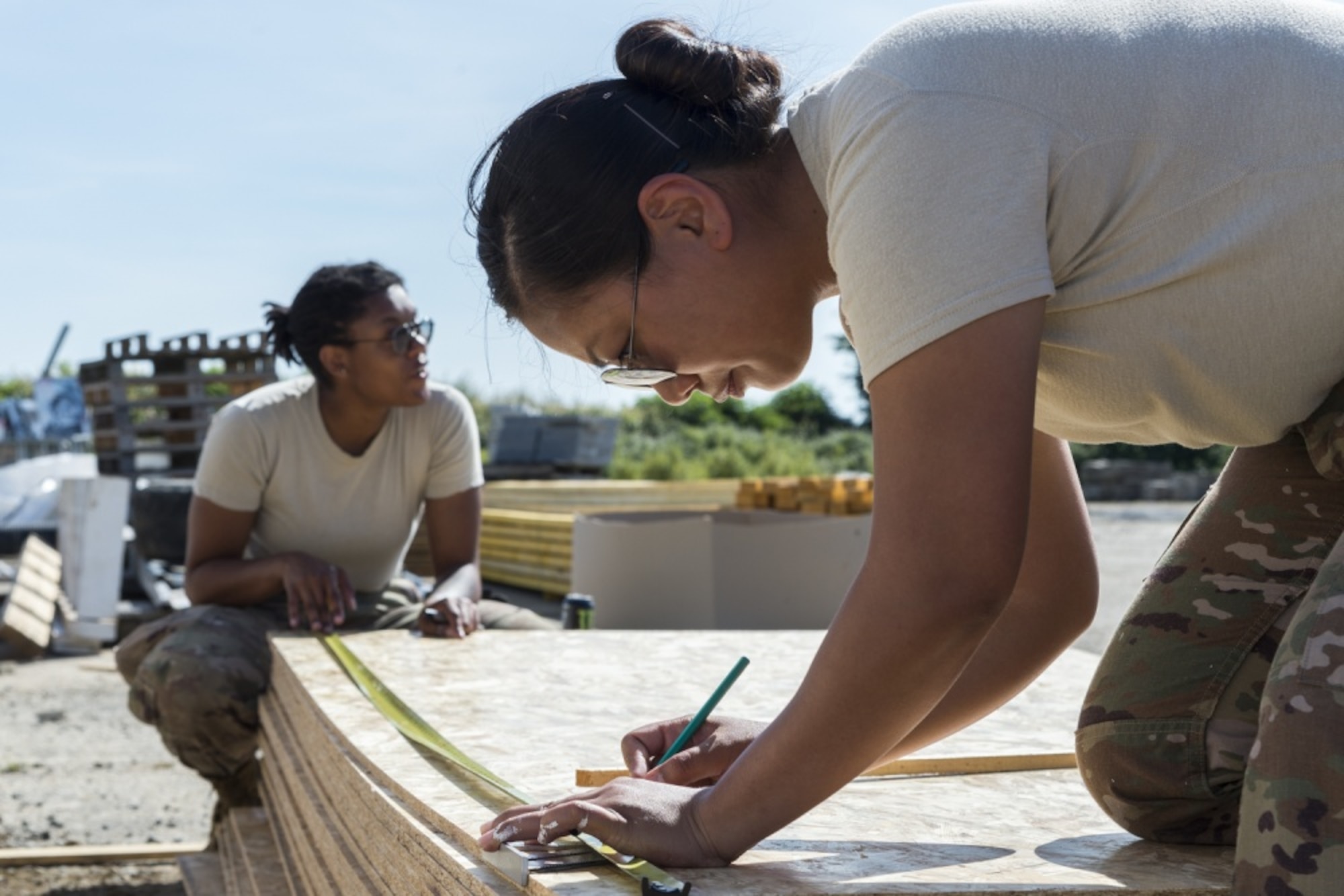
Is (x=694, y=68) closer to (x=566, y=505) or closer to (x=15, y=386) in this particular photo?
(x=566, y=505)

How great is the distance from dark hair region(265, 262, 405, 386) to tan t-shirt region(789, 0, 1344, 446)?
2.88 metres

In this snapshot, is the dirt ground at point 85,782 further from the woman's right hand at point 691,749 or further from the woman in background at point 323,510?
the woman's right hand at point 691,749

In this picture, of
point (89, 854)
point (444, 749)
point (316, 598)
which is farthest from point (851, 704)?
A: point (89, 854)

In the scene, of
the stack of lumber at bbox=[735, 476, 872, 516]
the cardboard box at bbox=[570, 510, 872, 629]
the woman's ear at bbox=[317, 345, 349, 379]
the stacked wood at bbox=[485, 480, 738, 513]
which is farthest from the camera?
the stacked wood at bbox=[485, 480, 738, 513]

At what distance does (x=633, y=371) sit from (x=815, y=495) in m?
5.66

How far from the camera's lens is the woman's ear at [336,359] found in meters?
4.09

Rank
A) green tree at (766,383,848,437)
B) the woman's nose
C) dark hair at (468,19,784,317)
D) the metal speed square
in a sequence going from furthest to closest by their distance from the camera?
green tree at (766,383,848,437) < the woman's nose < dark hair at (468,19,784,317) < the metal speed square

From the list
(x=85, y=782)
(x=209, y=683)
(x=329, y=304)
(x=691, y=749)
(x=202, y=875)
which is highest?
(x=329, y=304)

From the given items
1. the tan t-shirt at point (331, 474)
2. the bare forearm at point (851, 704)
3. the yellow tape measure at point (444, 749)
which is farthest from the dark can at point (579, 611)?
the bare forearm at point (851, 704)

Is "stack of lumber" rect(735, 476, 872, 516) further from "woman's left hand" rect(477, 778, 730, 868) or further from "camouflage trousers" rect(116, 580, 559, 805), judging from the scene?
"woman's left hand" rect(477, 778, 730, 868)

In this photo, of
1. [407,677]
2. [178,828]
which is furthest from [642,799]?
[178,828]

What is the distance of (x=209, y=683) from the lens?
3531 mm

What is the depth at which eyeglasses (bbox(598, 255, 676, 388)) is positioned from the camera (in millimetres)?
1591

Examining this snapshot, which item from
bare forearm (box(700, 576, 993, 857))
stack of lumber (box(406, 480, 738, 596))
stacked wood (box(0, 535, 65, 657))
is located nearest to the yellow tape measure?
bare forearm (box(700, 576, 993, 857))
